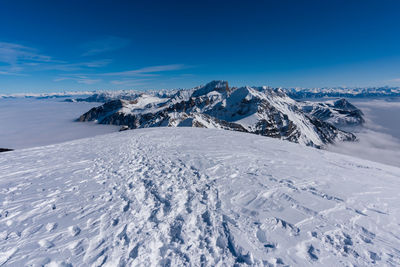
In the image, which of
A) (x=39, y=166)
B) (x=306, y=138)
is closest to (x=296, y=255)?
(x=39, y=166)

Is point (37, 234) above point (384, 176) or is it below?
above

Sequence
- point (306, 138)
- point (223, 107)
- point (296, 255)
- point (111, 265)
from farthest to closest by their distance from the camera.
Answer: point (223, 107)
point (306, 138)
point (296, 255)
point (111, 265)

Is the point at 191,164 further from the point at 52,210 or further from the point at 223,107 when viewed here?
the point at 223,107

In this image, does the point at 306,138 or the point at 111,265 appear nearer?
the point at 111,265

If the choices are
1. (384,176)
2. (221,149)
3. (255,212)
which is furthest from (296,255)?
(384,176)

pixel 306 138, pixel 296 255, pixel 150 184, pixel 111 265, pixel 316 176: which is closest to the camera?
pixel 111 265

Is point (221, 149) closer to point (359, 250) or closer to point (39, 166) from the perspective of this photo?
point (359, 250)
